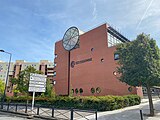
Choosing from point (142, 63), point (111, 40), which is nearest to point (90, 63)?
point (111, 40)

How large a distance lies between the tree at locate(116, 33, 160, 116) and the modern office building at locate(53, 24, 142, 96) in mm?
10423

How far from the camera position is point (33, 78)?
1293cm

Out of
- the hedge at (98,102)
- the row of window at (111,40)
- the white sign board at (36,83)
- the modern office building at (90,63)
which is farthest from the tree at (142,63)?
the row of window at (111,40)

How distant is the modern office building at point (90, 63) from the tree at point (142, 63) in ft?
34.2

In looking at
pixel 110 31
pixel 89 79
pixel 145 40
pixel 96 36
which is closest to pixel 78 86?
pixel 89 79

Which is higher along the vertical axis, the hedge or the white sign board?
the white sign board

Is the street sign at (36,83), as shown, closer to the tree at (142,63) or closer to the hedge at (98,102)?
→ the hedge at (98,102)

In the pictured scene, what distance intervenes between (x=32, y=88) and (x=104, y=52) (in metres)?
16.6

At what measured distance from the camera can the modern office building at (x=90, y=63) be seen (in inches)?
939

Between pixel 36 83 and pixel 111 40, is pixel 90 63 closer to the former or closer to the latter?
pixel 111 40

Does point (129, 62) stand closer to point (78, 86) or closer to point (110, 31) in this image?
point (110, 31)

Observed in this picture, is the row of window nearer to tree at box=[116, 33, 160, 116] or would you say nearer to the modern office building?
the modern office building

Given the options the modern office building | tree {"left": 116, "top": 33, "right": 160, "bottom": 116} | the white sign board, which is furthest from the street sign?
the modern office building

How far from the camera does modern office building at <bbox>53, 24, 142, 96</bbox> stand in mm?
23842
